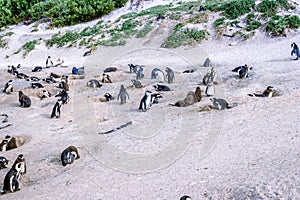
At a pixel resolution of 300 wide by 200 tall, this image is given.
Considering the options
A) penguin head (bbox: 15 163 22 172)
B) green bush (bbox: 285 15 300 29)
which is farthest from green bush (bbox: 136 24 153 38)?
penguin head (bbox: 15 163 22 172)

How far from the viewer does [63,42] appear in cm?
2519

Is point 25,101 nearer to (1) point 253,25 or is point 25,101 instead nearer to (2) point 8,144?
(2) point 8,144

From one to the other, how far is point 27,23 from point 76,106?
20386 mm

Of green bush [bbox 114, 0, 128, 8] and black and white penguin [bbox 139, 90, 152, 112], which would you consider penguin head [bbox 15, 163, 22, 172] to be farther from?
green bush [bbox 114, 0, 128, 8]

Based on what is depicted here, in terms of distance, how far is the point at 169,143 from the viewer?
326 inches

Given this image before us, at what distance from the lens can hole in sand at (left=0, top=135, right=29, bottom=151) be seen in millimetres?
9559

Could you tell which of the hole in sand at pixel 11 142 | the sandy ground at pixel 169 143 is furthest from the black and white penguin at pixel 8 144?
the sandy ground at pixel 169 143

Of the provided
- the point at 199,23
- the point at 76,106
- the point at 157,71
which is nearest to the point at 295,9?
the point at 199,23

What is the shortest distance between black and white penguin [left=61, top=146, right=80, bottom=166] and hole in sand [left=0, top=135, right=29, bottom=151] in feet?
7.26

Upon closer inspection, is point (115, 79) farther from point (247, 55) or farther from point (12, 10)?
point (12, 10)

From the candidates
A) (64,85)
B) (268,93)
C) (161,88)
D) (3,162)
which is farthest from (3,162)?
(64,85)

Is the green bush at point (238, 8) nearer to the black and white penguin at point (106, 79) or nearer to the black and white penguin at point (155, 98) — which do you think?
the black and white penguin at point (106, 79)

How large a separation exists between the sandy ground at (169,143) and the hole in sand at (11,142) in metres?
0.10

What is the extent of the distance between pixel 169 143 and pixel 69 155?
2.06m
